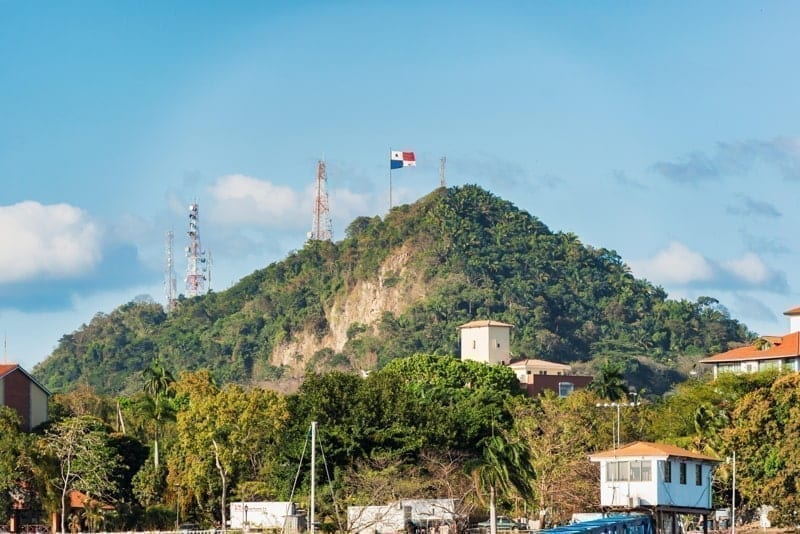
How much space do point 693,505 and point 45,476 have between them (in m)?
39.8

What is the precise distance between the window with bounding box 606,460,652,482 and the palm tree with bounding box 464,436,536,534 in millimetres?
6198

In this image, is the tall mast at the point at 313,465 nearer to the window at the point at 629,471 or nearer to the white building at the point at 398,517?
the white building at the point at 398,517

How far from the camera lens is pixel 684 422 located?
102625mm

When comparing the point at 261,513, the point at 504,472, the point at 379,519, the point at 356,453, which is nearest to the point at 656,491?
the point at 504,472

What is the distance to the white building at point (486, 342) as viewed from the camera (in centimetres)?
18200

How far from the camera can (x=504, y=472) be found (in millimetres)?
74250

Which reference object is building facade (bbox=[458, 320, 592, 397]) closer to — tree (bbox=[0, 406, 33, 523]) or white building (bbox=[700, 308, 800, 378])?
white building (bbox=[700, 308, 800, 378])

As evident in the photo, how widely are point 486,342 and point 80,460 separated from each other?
3753 inches

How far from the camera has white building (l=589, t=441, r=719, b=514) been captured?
2697 inches

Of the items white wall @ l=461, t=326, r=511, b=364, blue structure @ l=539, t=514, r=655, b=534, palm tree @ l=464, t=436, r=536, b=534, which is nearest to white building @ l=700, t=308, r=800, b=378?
white wall @ l=461, t=326, r=511, b=364

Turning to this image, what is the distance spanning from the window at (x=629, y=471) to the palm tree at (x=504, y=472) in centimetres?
Answer: 620

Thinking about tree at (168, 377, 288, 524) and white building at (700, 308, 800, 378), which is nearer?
tree at (168, 377, 288, 524)

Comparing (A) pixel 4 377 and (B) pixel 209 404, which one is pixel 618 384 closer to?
(B) pixel 209 404

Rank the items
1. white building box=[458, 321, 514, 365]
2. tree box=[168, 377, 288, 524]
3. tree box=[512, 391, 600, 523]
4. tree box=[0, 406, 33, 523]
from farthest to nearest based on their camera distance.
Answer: white building box=[458, 321, 514, 365]
tree box=[168, 377, 288, 524]
tree box=[0, 406, 33, 523]
tree box=[512, 391, 600, 523]
